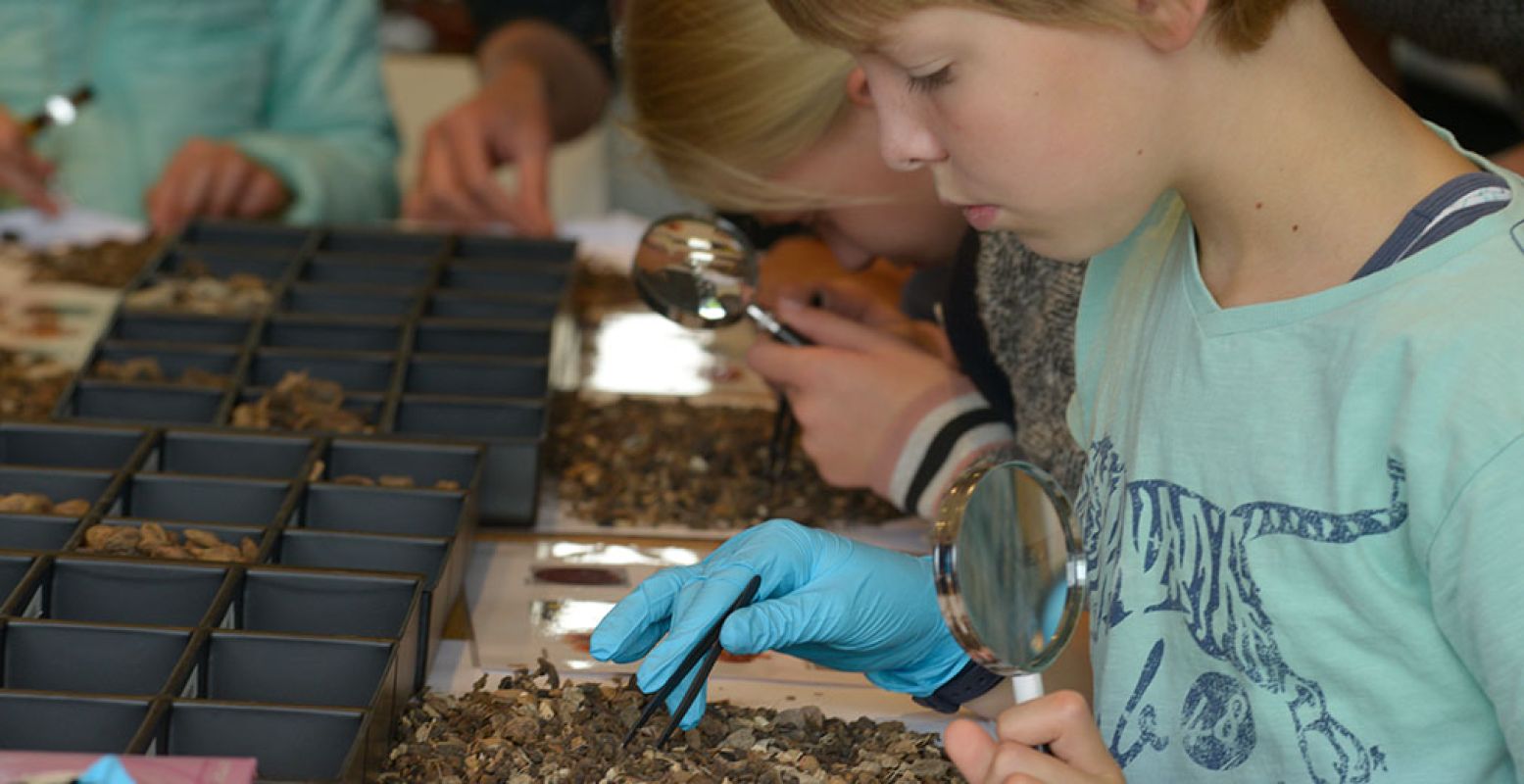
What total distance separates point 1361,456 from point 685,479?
26.9 inches

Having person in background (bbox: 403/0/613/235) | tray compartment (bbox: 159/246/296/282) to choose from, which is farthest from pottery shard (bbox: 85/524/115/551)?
person in background (bbox: 403/0/613/235)

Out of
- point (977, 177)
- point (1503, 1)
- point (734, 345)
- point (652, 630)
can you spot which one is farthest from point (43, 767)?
point (1503, 1)

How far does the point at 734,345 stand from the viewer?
1715 millimetres

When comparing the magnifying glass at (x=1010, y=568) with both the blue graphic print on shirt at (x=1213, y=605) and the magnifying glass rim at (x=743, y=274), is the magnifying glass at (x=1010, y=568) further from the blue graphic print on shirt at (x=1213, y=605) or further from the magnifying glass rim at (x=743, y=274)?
the magnifying glass rim at (x=743, y=274)

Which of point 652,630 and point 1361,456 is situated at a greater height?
point 1361,456

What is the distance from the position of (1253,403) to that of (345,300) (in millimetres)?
962

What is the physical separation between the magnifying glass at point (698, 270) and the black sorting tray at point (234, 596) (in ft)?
0.72

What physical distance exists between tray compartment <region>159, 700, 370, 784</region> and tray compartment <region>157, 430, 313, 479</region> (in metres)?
0.39

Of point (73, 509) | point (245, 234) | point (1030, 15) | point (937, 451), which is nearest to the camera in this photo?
point (1030, 15)

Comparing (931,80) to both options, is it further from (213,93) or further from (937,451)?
(213,93)

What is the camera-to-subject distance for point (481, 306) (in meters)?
1.52

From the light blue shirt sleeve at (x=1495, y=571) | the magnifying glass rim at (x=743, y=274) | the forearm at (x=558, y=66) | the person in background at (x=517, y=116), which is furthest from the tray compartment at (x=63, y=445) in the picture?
the forearm at (x=558, y=66)

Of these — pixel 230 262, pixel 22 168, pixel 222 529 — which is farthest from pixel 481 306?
pixel 22 168

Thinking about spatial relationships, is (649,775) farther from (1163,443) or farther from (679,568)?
(1163,443)
